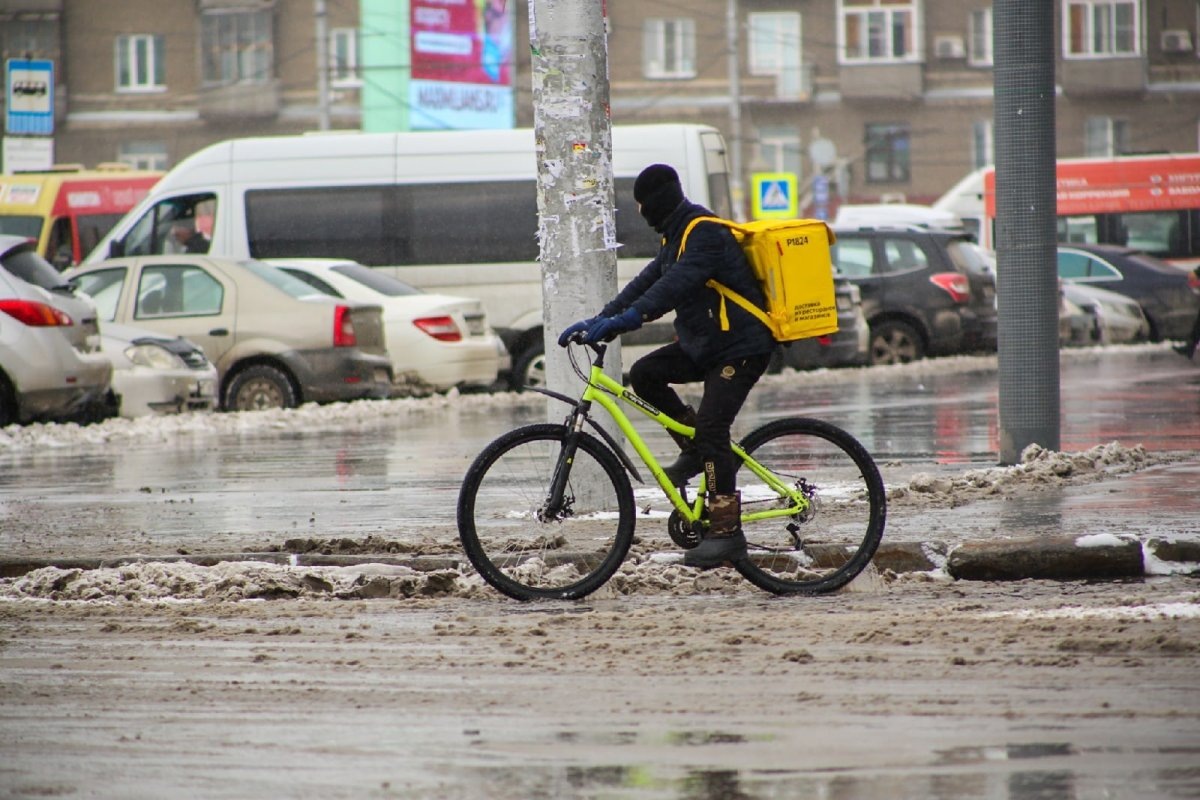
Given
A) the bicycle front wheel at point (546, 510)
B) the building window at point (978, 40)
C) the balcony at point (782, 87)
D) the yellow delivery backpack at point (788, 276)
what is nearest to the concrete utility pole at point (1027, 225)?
the yellow delivery backpack at point (788, 276)

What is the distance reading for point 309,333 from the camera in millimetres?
18156

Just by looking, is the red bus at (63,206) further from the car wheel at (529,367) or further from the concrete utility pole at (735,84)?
the concrete utility pole at (735,84)

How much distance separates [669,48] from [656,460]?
54.9 meters

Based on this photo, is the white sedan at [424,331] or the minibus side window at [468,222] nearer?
the white sedan at [424,331]

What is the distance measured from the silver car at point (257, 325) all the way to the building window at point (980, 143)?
4394 centimetres

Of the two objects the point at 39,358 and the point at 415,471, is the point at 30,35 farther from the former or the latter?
the point at 415,471

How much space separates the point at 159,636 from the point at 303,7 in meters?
56.4

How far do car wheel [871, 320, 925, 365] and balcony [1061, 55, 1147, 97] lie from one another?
35.8 metres

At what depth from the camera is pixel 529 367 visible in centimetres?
2170

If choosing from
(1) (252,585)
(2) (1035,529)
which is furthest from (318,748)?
(2) (1035,529)

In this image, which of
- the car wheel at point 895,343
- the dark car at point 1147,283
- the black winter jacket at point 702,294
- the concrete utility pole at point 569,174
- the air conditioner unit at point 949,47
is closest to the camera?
the black winter jacket at point 702,294

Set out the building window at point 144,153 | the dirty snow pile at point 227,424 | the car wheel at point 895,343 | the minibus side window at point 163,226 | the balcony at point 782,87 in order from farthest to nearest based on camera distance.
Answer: the building window at point 144,153 → the balcony at point 782,87 → the car wheel at point 895,343 → the minibus side window at point 163,226 → the dirty snow pile at point 227,424

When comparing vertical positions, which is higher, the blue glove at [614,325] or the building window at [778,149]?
the building window at [778,149]

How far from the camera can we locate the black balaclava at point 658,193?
292 inches
